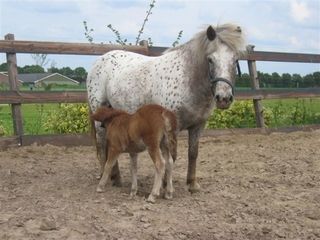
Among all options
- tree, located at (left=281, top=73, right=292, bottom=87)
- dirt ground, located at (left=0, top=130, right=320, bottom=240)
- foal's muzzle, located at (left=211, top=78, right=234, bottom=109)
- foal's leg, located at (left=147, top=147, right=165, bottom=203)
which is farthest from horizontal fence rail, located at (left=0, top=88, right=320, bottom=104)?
foal's muzzle, located at (left=211, top=78, right=234, bottom=109)

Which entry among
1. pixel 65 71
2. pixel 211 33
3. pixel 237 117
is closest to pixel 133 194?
pixel 211 33

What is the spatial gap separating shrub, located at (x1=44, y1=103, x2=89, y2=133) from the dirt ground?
4.25 feet

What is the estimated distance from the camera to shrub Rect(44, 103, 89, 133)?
9.57m

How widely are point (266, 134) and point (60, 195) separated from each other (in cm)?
604

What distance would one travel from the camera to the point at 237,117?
11.1m

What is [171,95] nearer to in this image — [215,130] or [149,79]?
[149,79]

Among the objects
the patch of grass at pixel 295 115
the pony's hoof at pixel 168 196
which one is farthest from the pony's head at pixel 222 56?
the patch of grass at pixel 295 115

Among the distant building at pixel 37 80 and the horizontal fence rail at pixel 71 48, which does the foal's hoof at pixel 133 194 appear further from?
the distant building at pixel 37 80

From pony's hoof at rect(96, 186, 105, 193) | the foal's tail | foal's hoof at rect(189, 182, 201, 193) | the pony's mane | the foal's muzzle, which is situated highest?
the pony's mane

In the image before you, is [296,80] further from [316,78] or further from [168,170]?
[168,170]

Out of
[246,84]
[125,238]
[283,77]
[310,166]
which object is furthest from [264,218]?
[283,77]

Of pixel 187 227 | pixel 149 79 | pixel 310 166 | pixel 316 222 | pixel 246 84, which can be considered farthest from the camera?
pixel 246 84

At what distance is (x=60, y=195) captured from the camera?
529cm

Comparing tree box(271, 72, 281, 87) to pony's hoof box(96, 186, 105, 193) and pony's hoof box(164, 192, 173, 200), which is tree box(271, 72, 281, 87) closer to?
pony's hoof box(164, 192, 173, 200)
